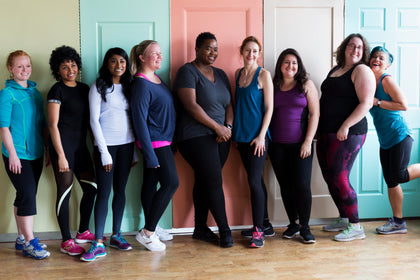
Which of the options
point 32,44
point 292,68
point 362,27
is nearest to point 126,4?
point 32,44

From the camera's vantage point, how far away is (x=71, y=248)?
2.73 m

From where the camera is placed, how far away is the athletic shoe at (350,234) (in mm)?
2977

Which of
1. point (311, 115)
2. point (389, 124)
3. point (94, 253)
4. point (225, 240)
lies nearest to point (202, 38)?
point (311, 115)

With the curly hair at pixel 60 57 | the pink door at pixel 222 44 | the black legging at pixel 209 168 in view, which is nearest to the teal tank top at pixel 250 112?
the black legging at pixel 209 168

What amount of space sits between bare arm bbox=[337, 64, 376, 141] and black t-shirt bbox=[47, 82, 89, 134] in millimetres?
1931

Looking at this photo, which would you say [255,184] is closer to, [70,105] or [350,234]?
[350,234]

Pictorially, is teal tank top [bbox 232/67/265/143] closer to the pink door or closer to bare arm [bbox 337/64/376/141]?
the pink door

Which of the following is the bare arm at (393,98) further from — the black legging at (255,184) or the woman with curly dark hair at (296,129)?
the black legging at (255,184)

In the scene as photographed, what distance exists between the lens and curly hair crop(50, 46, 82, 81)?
2744mm

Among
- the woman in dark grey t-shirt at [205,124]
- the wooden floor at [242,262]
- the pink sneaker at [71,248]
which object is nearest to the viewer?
the wooden floor at [242,262]

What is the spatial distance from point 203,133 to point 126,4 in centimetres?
123

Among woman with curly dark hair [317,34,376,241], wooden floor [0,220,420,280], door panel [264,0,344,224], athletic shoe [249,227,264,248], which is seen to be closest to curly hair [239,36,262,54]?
door panel [264,0,344,224]

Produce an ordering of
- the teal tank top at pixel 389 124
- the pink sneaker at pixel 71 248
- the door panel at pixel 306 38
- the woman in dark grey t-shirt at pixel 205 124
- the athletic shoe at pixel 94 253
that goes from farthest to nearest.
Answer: the door panel at pixel 306 38 < the teal tank top at pixel 389 124 < the woman in dark grey t-shirt at pixel 205 124 < the pink sneaker at pixel 71 248 < the athletic shoe at pixel 94 253

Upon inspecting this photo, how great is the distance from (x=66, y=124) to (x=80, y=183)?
0.48 metres
